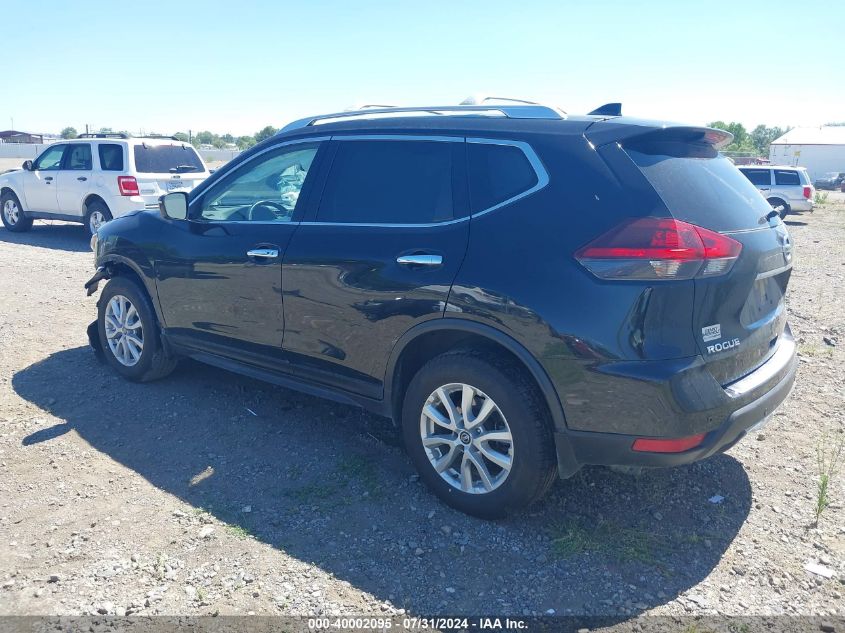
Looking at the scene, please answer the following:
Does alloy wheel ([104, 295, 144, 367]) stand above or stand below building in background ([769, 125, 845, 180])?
below

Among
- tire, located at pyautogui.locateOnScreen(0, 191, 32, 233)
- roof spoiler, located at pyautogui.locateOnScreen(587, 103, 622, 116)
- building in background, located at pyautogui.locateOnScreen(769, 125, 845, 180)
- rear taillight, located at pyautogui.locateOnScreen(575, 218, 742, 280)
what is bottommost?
tire, located at pyautogui.locateOnScreen(0, 191, 32, 233)

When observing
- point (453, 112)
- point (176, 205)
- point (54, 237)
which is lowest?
point (54, 237)

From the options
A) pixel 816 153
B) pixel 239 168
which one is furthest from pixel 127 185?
pixel 816 153

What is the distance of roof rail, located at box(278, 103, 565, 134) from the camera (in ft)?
12.0

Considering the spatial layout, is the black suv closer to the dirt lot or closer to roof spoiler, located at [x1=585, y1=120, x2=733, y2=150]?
roof spoiler, located at [x1=585, y1=120, x2=733, y2=150]

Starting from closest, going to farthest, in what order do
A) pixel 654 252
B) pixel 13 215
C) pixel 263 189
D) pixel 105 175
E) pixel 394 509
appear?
pixel 654 252 → pixel 394 509 → pixel 263 189 → pixel 105 175 → pixel 13 215

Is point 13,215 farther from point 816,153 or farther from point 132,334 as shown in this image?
point 816,153

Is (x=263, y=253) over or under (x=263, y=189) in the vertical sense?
under

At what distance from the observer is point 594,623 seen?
2932 mm

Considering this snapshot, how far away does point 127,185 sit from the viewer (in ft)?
39.5

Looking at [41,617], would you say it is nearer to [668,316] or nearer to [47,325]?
[668,316]

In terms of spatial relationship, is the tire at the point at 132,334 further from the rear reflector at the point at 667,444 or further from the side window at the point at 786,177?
the side window at the point at 786,177

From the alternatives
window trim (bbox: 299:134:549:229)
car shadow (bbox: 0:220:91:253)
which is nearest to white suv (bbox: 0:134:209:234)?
car shadow (bbox: 0:220:91:253)

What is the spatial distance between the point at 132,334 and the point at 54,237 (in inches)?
396
